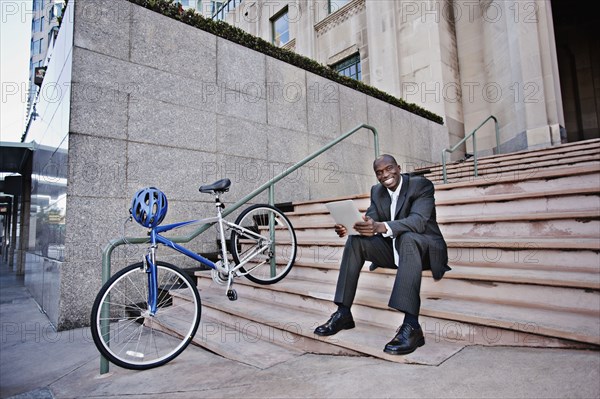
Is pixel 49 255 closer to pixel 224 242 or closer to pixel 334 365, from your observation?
pixel 224 242

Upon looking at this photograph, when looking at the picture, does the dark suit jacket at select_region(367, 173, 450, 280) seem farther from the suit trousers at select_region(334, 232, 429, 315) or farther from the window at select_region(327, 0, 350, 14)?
the window at select_region(327, 0, 350, 14)

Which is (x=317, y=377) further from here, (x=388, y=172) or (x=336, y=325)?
(x=388, y=172)

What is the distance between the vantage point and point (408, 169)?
9.47 metres

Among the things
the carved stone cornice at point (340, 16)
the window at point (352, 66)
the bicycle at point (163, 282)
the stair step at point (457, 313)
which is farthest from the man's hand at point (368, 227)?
the carved stone cornice at point (340, 16)

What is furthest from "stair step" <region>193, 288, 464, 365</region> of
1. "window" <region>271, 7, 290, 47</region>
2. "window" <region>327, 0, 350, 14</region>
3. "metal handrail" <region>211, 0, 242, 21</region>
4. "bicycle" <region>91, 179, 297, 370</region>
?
"metal handrail" <region>211, 0, 242, 21</region>

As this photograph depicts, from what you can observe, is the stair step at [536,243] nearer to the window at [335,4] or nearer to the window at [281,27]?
the window at [335,4]

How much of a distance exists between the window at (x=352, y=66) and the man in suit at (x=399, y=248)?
44.6ft

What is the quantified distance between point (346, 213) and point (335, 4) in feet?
57.4

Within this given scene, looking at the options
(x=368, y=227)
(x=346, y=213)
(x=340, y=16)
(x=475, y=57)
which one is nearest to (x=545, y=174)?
(x=368, y=227)

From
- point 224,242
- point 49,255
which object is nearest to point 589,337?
point 224,242

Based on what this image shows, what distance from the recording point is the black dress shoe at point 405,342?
90.5 inches

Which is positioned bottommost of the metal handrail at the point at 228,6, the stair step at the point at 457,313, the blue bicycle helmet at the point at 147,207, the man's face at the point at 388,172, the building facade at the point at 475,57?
the stair step at the point at 457,313

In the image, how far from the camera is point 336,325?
8.95ft

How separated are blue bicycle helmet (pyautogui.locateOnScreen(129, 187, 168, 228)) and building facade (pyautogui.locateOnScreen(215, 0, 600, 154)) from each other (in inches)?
425
